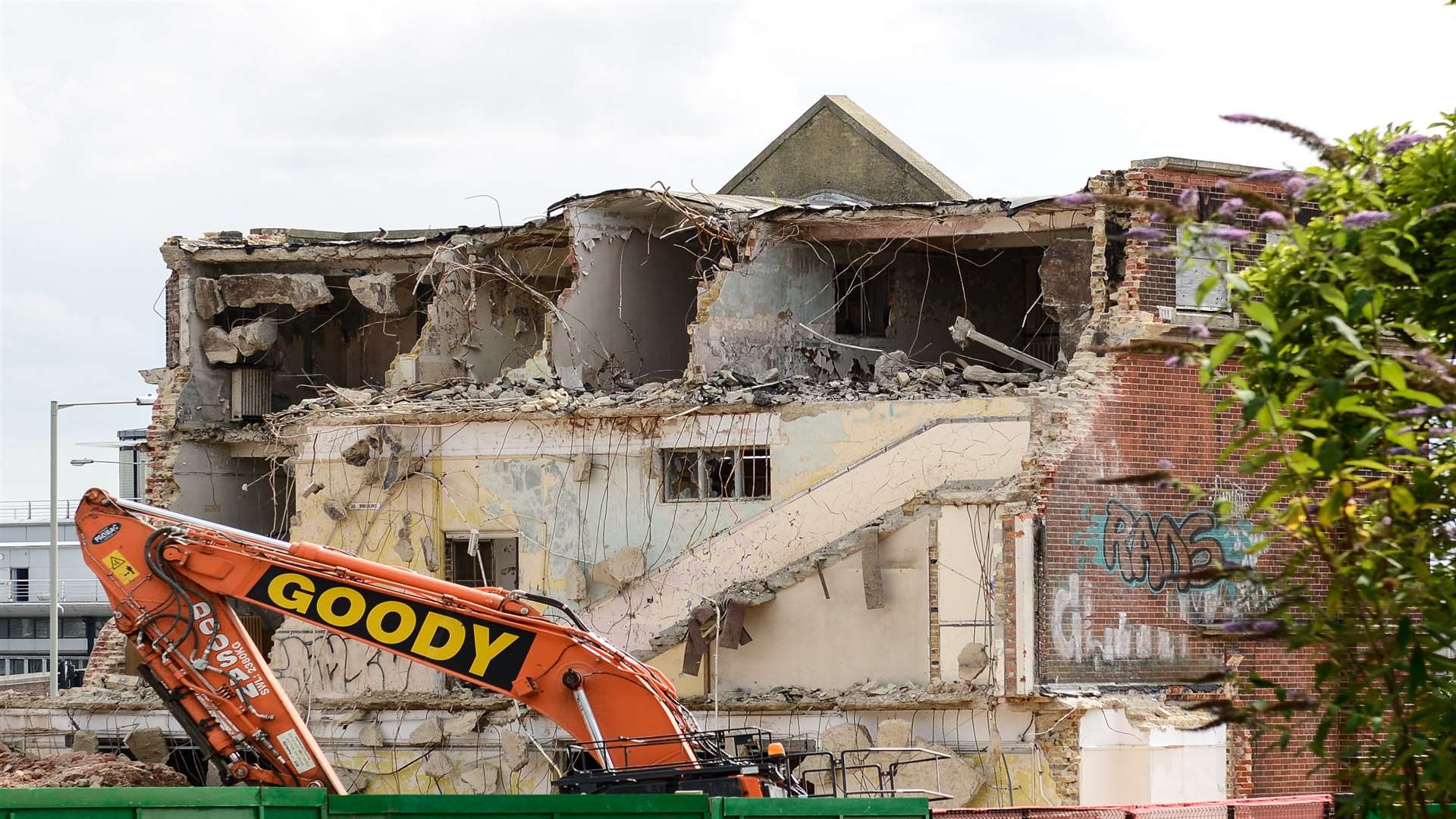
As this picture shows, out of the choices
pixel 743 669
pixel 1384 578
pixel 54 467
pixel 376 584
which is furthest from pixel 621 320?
pixel 1384 578

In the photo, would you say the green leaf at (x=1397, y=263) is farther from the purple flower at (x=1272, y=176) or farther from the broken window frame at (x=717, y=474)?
the broken window frame at (x=717, y=474)

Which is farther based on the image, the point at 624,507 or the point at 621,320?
the point at 621,320

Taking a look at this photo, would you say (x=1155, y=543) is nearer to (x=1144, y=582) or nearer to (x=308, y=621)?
(x=1144, y=582)

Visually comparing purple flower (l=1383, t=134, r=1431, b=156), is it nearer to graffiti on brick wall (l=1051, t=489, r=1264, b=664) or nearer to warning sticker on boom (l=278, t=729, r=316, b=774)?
warning sticker on boom (l=278, t=729, r=316, b=774)

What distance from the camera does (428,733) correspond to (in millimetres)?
19484

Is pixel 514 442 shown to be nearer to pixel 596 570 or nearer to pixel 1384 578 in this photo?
pixel 596 570

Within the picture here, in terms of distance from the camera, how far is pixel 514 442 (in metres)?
19.9

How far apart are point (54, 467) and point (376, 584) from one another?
18.7m

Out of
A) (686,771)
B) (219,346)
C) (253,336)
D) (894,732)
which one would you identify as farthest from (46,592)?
(686,771)

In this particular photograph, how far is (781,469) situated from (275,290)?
7717 millimetres

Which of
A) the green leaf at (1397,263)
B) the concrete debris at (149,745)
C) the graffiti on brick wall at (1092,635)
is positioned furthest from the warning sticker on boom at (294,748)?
the green leaf at (1397,263)

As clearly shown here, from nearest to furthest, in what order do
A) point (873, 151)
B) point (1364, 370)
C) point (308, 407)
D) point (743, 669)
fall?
point (1364, 370) → point (743, 669) → point (308, 407) → point (873, 151)

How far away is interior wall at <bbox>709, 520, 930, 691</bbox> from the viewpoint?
60.1ft

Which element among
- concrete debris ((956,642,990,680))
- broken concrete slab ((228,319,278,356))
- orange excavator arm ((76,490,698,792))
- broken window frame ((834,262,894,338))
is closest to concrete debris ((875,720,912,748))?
concrete debris ((956,642,990,680))
